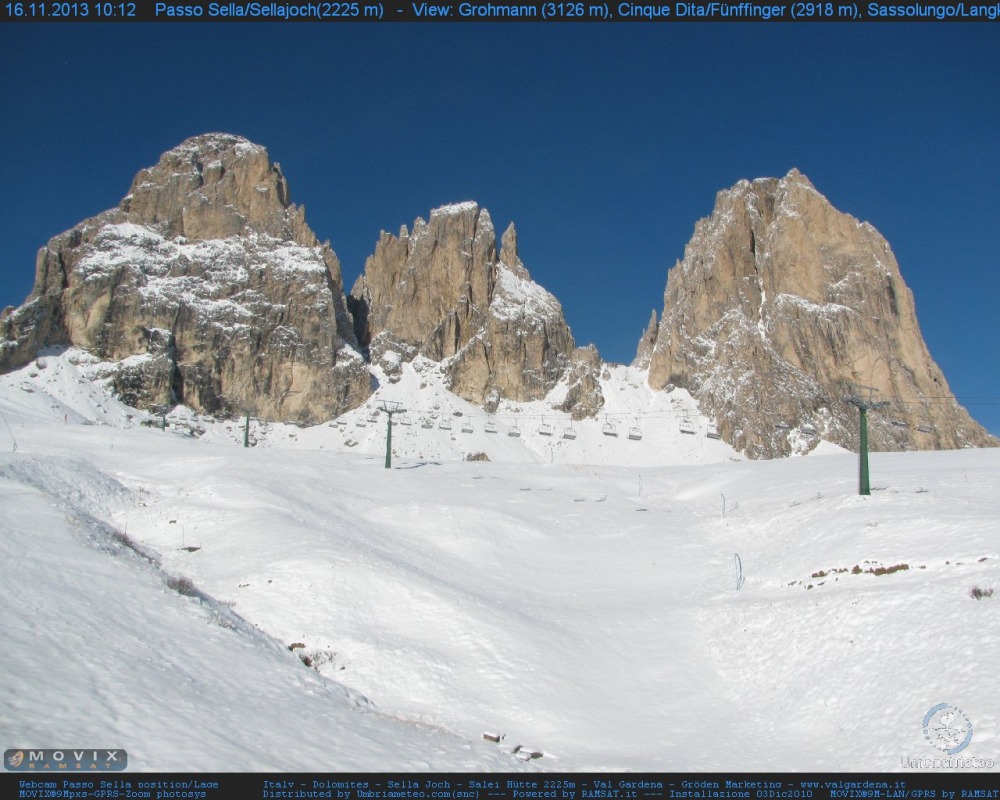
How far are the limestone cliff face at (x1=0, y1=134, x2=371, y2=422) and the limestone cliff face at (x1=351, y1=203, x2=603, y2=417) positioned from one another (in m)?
14.6

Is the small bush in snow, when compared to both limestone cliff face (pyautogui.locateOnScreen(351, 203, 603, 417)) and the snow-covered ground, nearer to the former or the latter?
the snow-covered ground

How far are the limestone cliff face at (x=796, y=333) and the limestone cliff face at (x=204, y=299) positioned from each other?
244 feet

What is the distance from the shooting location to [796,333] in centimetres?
14875

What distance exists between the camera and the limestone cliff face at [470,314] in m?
155

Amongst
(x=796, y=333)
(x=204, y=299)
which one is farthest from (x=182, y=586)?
(x=796, y=333)

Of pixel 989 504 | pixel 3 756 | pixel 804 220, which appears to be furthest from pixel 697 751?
pixel 804 220

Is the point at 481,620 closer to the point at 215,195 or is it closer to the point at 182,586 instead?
the point at 182,586

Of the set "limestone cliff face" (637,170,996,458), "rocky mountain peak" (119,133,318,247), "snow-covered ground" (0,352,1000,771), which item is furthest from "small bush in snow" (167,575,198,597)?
"rocky mountain peak" (119,133,318,247)

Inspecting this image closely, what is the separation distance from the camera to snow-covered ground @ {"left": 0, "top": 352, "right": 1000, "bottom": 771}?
1254 cm

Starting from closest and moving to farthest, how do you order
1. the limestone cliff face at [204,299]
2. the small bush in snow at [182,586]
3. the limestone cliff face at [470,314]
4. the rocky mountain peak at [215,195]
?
the small bush in snow at [182,586] → the limestone cliff face at [204,299] → the rocky mountain peak at [215,195] → the limestone cliff face at [470,314]

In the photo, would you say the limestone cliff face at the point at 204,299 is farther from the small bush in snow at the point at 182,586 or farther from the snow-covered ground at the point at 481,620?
the small bush in snow at the point at 182,586

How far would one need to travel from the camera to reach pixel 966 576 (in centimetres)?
1864

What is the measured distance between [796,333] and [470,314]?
237 feet

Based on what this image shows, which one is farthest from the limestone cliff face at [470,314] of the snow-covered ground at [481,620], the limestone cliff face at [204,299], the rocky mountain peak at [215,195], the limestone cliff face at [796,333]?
the snow-covered ground at [481,620]
